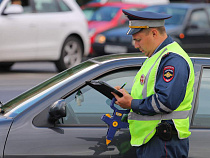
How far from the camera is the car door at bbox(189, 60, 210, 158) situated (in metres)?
3.45

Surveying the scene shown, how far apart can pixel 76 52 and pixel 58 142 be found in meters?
7.93

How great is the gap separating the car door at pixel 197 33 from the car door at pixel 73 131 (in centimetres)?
905

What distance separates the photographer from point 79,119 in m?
3.65

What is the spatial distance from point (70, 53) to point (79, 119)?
24.9ft

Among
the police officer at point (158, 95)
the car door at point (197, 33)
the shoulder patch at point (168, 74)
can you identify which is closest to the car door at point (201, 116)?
the police officer at point (158, 95)

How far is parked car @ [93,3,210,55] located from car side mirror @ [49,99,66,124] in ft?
29.8

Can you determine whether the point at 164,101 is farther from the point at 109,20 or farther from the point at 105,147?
the point at 109,20

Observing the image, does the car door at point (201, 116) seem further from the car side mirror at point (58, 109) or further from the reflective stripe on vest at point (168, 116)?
the car side mirror at point (58, 109)

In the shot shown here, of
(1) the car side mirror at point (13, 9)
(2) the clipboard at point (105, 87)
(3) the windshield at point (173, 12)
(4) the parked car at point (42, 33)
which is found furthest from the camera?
(3) the windshield at point (173, 12)

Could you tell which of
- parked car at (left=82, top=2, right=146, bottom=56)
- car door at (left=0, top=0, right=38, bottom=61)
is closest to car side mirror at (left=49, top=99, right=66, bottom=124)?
car door at (left=0, top=0, right=38, bottom=61)

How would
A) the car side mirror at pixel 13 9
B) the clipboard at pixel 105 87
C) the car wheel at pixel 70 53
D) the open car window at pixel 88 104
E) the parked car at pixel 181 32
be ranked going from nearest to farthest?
the clipboard at pixel 105 87
the open car window at pixel 88 104
the car side mirror at pixel 13 9
the car wheel at pixel 70 53
the parked car at pixel 181 32

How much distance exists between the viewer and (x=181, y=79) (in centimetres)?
301

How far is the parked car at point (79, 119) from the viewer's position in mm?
3449

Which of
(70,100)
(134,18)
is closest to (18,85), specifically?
(70,100)
